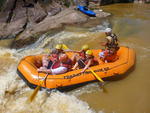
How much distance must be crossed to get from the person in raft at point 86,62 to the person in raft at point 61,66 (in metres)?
0.20

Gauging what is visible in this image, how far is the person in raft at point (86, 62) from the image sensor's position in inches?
204

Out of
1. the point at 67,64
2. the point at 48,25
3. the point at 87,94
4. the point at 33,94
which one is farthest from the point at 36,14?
the point at 87,94

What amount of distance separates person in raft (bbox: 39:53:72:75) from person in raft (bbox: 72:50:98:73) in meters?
0.20

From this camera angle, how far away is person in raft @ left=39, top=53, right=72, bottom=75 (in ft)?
16.9

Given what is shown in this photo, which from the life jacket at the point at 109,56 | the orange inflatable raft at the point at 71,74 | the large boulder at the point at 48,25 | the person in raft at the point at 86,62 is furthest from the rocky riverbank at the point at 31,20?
the life jacket at the point at 109,56

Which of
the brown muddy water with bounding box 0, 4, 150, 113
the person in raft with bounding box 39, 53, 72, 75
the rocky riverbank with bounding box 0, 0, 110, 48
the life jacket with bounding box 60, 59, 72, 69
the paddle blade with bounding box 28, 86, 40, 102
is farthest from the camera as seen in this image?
the rocky riverbank with bounding box 0, 0, 110, 48

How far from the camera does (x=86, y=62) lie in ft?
17.3

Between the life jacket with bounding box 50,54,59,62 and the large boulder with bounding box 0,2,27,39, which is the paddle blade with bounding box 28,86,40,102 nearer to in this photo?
the life jacket with bounding box 50,54,59,62

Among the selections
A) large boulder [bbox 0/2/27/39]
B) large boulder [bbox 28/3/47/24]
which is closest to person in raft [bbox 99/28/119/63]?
large boulder [bbox 0/2/27/39]

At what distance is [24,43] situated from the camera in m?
Result: 8.27

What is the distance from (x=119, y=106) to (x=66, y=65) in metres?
1.64

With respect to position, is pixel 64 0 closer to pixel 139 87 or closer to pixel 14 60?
pixel 14 60

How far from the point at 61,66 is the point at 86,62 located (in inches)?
25.0

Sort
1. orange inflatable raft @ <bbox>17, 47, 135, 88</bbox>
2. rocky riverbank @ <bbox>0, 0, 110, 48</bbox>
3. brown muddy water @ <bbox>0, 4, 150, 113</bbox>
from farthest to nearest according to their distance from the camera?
rocky riverbank @ <bbox>0, 0, 110, 48</bbox> → orange inflatable raft @ <bbox>17, 47, 135, 88</bbox> → brown muddy water @ <bbox>0, 4, 150, 113</bbox>
